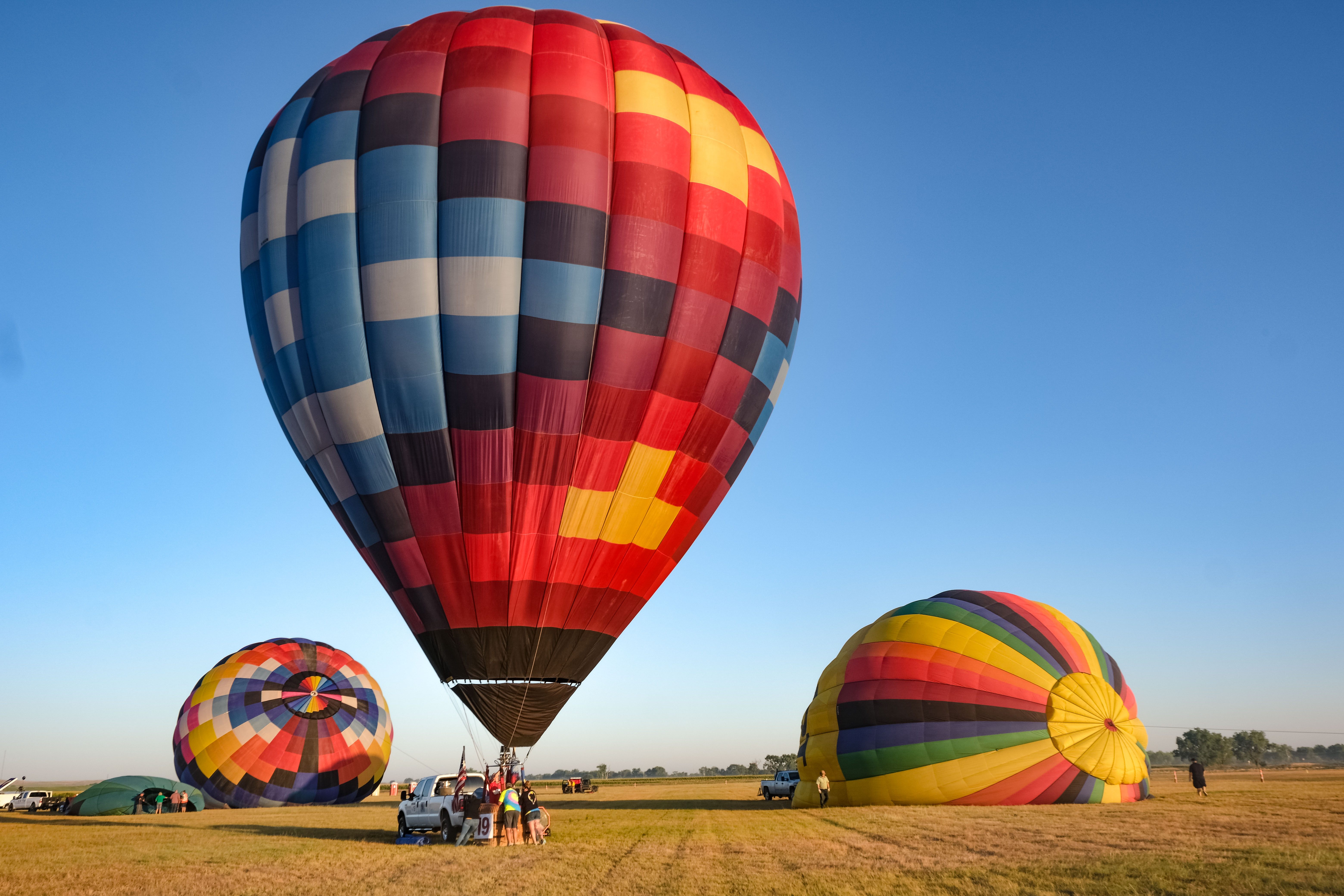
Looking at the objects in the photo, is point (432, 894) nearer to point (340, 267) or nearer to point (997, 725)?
point (340, 267)

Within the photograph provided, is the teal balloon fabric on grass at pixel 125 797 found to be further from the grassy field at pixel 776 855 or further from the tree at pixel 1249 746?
the tree at pixel 1249 746

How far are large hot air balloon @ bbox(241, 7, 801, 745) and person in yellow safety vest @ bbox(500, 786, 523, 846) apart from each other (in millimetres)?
1196

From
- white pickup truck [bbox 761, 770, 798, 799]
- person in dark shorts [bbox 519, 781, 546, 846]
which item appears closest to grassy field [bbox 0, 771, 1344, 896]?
person in dark shorts [bbox 519, 781, 546, 846]

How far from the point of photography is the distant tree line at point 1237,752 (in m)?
90.2

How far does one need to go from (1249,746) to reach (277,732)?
356 feet

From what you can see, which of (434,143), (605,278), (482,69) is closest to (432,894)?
(605,278)

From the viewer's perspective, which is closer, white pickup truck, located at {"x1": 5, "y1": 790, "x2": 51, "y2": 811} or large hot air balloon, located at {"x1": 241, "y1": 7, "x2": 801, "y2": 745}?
large hot air balloon, located at {"x1": 241, "y1": 7, "x2": 801, "y2": 745}

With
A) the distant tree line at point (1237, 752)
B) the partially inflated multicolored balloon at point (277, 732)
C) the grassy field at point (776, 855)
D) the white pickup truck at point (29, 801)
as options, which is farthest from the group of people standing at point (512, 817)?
the distant tree line at point (1237, 752)

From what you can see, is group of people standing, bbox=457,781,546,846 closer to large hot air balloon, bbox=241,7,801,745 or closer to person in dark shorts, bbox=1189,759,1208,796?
large hot air balloon, bbox=241,7,801,745

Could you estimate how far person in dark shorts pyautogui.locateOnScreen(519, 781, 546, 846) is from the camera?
13984mm

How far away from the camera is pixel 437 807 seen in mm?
15430

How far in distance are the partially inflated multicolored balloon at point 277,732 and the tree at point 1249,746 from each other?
9912 cm

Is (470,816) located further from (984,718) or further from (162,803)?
(162,803)

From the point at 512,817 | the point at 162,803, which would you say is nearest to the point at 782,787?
the point at 512,817
